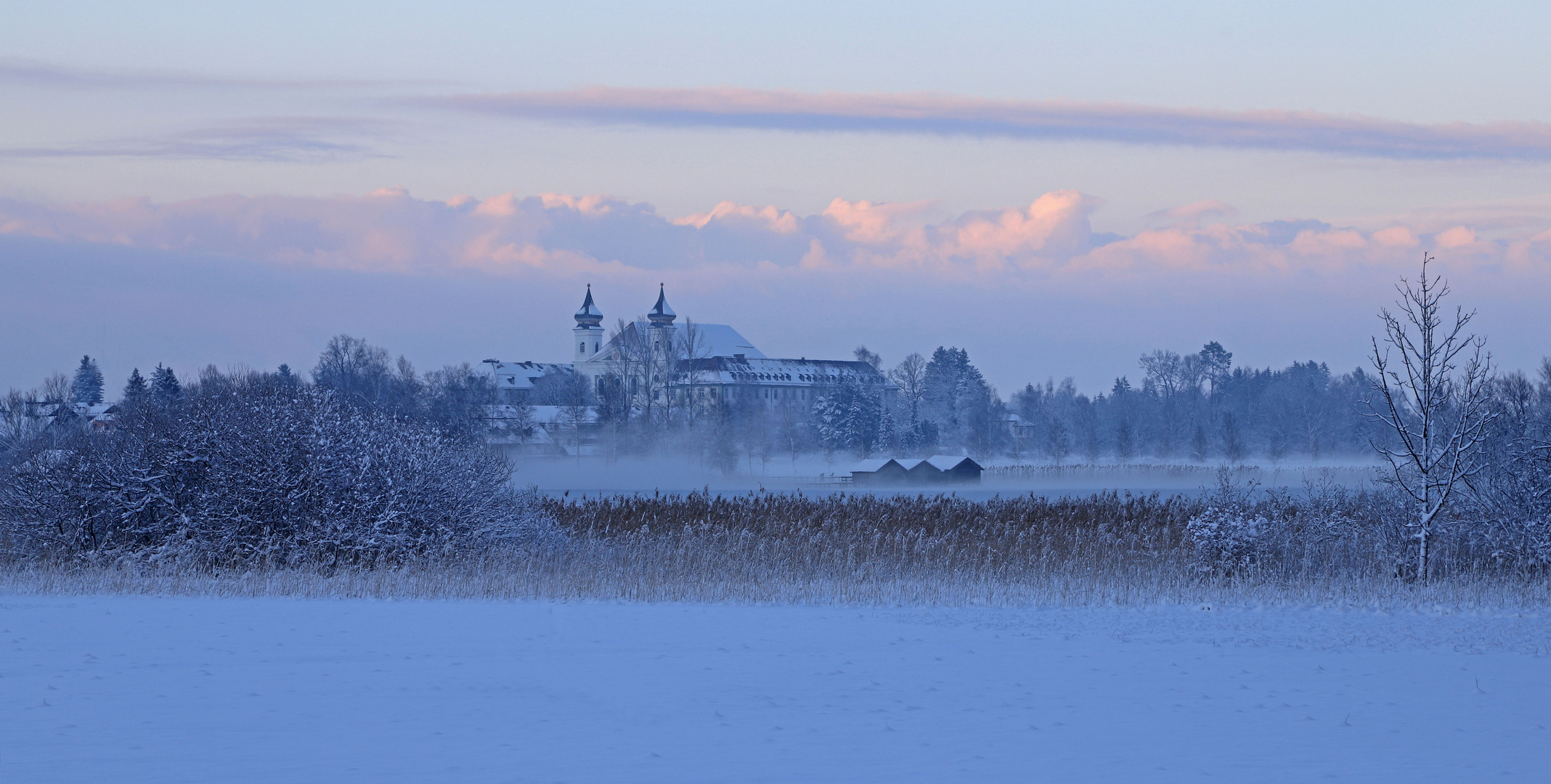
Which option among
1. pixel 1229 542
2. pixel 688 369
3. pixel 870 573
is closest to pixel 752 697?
pixel 870 573

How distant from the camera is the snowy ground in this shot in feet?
22.7

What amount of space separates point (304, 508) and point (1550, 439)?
17.1 m

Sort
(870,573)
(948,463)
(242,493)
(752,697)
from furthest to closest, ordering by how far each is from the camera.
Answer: (948,463)
(242,493)
(870,573)
(752,697)

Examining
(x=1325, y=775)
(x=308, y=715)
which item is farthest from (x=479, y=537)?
(x=1325, y=775)

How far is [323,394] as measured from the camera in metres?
19.6

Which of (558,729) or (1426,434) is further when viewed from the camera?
(1426,434)

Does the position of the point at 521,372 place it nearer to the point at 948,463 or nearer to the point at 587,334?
the point at 587,334

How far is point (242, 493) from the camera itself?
59.3ft

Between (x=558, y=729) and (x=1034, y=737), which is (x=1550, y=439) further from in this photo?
(x=558, y=729)

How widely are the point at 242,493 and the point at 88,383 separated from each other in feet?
322

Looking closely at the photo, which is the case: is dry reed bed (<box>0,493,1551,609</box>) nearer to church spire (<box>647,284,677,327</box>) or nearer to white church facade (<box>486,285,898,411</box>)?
white church facade (<box>486,285,898,411</box>)

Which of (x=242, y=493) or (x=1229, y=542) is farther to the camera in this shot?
(x=242, y=493)

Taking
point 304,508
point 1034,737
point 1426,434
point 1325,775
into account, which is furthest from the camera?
point 304,508

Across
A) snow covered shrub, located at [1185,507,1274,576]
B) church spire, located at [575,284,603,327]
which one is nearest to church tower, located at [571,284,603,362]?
church spire, located at [575,284,603,327]
